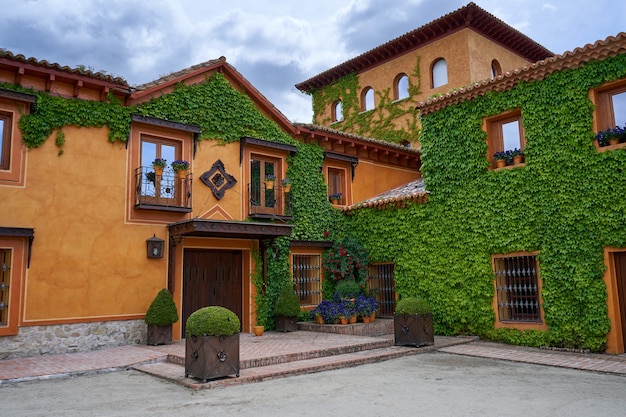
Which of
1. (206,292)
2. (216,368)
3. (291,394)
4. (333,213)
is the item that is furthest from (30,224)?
(333,213)

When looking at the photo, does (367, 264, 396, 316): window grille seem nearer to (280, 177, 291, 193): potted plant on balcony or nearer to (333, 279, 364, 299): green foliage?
(333, 279, 364, 299): green foliage

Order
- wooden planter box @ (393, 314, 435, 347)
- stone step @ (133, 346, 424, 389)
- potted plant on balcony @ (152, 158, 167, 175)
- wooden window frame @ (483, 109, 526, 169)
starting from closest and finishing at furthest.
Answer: stone step @ (133, 346, 424, 389) < wooden planter box @ (393, 314, 435, 347) < potted plant on balcony @ (152, 158, 167, 175) < wooden window frame @ (483, 109, 526, 169)

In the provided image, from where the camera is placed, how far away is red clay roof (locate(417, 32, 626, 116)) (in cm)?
1043

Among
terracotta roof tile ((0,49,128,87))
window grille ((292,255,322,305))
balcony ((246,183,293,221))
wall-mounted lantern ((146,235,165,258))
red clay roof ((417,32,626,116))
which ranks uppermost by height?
terracotta roof tile ((0,49,128,87))

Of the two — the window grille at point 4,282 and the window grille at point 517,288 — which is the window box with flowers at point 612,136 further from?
the window grille at point 4,282

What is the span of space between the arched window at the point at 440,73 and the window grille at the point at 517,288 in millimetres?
10819

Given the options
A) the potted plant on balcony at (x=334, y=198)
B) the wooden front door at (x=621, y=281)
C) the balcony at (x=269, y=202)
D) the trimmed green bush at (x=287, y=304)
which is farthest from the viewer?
the potted plant on balcony at (x=334, y=198)

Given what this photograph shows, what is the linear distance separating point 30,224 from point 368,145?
1080 centimetres

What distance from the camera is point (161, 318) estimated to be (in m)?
11.6

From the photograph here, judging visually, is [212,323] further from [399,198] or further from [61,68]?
[399,198]

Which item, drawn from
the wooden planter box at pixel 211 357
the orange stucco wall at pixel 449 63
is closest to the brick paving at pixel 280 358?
the wooden planter box at pixel 211 357

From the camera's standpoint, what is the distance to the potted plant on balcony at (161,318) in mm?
11672

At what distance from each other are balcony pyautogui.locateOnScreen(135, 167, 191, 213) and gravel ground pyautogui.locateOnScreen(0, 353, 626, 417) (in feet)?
15.2

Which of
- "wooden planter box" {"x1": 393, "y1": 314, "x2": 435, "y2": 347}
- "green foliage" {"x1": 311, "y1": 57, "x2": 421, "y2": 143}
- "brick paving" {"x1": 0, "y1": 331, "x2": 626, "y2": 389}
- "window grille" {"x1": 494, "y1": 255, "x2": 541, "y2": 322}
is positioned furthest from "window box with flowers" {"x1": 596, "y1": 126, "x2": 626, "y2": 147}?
"green foliage" {"x1": 311, "y1": 57, "x2": 421, "y2": 143}
